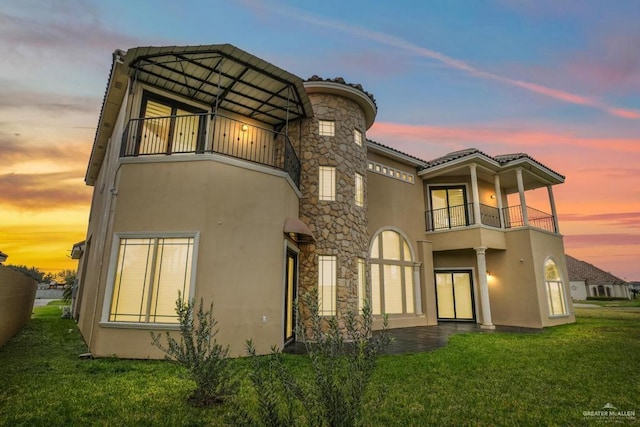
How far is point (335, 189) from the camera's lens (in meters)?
10.3

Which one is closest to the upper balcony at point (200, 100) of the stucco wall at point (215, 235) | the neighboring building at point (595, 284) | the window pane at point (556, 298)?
the stucco wall at point (215, 235)

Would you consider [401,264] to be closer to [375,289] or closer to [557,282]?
[375,289]

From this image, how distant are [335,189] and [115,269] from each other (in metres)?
A: 6.64

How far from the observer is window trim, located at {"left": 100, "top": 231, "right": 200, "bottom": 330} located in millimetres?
6332

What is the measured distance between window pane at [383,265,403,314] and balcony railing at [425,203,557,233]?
3.27 m

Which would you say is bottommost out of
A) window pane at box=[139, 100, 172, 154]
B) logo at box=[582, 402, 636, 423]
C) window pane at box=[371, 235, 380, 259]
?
logo at box=[582, 402, 636, 423]

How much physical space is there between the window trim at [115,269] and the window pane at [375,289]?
7.47 meters

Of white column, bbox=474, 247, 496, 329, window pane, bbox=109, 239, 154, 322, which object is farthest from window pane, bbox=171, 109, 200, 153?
white column, bbox=474, 247, 496, 329

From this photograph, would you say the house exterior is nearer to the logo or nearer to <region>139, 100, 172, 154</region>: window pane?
<region>139, 100, 172, 154</region>: window pane

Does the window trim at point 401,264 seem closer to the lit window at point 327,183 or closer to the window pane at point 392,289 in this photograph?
the window pane at point 392,289

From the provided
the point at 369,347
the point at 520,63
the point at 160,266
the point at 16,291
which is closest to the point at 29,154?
the point at 16,291

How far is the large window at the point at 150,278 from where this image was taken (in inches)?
256

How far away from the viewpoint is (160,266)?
22.2 feet

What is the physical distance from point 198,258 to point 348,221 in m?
5.24
